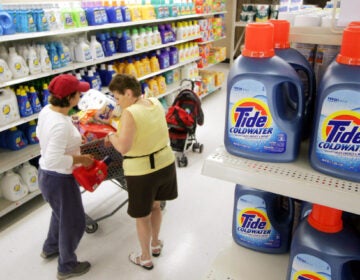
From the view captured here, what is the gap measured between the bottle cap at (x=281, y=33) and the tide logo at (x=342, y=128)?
401 millimetres

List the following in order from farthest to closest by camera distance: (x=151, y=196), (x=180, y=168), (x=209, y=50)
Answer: (x=209, y=50) → (x=180, y=168) → (x=151, y=196)

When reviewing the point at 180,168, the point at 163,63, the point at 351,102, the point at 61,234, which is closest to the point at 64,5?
the point at 163,63

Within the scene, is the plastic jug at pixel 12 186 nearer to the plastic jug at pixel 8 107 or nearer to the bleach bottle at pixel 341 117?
the plastic jug at pixel 8 107

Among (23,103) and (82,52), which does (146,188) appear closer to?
(23,103)

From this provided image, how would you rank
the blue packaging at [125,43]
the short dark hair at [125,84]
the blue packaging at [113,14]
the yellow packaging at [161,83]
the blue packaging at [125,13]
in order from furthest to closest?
the yellow packaging at [161,83], the blue packaging at [125,43], the blue packaging at [125,13], the blue packaging at [113,14], the short dark hair at [125,84]

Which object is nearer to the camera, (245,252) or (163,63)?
(245,252)

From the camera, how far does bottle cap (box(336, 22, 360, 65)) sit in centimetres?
91

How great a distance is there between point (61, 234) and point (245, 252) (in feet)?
4.72

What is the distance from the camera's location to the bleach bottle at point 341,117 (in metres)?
0.92

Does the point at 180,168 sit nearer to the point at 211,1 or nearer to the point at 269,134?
the point at 269,134

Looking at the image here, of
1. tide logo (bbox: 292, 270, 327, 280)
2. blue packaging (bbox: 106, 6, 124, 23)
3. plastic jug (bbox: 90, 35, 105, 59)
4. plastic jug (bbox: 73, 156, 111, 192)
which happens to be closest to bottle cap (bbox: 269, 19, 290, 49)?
tide logo (bbox: 292, 270, 327, 280)

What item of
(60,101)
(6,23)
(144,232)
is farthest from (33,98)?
(144,232)

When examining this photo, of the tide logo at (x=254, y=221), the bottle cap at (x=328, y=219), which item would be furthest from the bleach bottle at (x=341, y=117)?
the tide logo at (x=254, y=221)

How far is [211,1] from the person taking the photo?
670 centimetres
